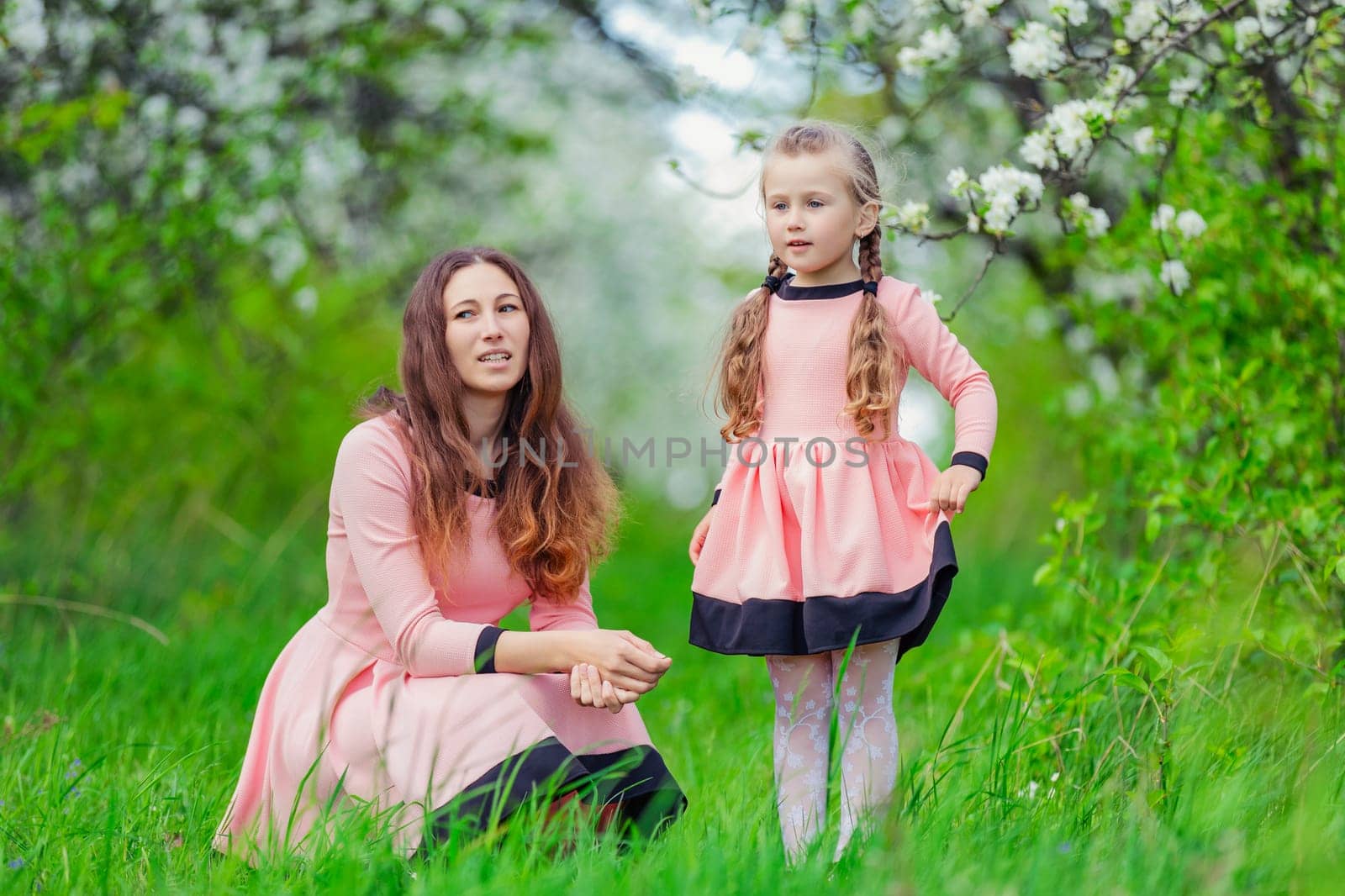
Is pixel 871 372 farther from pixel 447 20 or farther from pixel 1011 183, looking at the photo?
pixel 447 20

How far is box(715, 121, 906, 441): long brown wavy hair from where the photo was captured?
7.35 ft

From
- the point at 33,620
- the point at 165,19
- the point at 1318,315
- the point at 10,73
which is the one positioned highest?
the point at 165,19

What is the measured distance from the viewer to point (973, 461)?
7.17 ft

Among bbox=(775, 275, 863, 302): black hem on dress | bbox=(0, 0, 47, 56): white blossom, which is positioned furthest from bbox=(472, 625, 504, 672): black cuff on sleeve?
bbox=(0, 0, 47, 56): white blossom

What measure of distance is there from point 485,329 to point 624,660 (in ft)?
2.30

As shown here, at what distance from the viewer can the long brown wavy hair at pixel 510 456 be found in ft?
7.50

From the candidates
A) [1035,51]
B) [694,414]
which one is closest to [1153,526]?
[1035,51]

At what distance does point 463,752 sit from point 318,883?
1.02 ft

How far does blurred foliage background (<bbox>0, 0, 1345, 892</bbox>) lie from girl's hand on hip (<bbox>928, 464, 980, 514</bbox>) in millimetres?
365

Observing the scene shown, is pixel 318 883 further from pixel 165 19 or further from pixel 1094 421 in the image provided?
pixel 165 19

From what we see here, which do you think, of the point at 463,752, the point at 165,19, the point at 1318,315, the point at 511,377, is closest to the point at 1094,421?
the point at 1318,315

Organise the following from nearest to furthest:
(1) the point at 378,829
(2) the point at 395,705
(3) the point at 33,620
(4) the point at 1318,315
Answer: (1) the point at 378,829, (2) the point at 395,705, (4) the point at 1318,315, (3) the point at 33,620

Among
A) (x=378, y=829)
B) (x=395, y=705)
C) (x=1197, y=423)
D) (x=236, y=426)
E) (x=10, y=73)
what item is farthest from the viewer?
(x=236, y=426)

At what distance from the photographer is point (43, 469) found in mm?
4719
